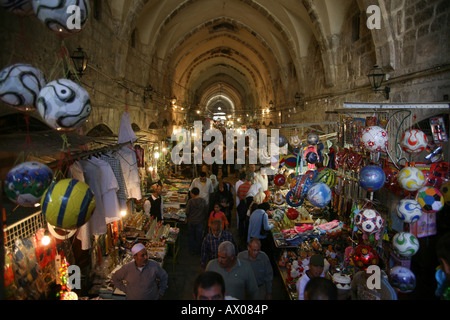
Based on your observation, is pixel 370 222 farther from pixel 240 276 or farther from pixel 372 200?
pixel 240 276

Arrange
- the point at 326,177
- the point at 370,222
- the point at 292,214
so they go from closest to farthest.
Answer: the point at 370,222 → the point at 326,177 → the point at 292,214

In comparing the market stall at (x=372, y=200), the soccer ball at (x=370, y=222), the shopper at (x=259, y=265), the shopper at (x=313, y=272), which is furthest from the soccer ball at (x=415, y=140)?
the shopper at (x=259, y=265)

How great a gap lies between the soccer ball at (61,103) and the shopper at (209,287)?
1525mm

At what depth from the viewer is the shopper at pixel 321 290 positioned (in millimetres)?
2301

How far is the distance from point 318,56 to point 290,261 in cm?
762

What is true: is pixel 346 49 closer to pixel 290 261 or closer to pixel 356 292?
pixel 290 261

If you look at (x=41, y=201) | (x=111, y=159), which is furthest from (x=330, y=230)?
(x=41, y=201)

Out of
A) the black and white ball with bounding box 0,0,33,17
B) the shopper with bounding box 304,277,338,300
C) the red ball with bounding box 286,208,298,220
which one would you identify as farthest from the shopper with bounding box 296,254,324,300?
the black and white ball with bounding box 0,0,33,17

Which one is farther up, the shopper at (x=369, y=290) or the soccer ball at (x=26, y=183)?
the soccer ball at (x=26, y=183)

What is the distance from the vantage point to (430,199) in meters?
3.51

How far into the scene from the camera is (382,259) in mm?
4535

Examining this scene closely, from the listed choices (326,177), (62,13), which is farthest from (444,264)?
(62,13)

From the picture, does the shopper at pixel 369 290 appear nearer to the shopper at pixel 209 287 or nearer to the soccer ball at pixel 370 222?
the soccer ball at pixel 370 222

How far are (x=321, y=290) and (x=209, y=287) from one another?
0.83m
